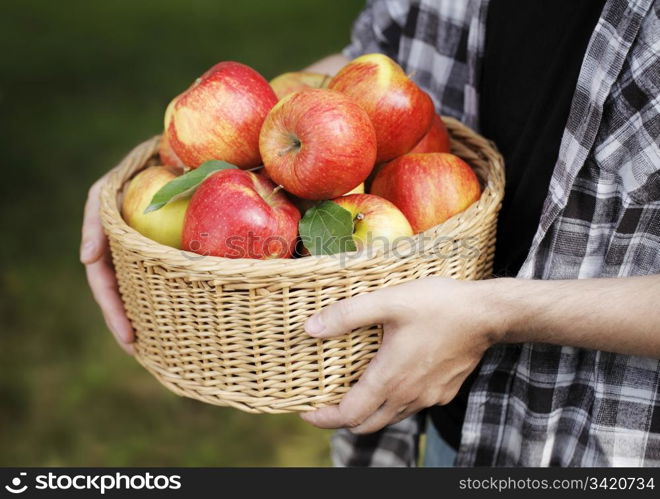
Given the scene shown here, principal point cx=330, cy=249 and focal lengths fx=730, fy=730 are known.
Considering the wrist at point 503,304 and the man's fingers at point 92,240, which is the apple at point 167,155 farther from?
the wrist at point 503,304

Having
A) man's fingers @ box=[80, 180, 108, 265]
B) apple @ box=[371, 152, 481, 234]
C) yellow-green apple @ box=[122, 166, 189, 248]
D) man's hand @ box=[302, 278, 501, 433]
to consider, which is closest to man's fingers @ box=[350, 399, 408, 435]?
man's hand @ box=[302, 278, 501, 433]

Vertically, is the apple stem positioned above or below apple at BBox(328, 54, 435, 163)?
below

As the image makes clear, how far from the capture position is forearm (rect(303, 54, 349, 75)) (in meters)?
1.51

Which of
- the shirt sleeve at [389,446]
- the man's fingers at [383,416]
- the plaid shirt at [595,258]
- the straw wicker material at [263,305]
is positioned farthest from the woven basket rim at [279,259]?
the shirt sleeve at [389,446]

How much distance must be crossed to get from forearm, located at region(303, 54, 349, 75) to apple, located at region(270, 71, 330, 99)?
21 cm

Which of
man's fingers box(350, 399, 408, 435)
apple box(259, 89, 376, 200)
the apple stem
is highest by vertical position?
apple box(259, 89, 376, 200)

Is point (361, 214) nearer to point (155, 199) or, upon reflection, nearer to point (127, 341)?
point (155, 199)

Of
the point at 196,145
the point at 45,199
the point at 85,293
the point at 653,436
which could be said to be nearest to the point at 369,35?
the point at 196,145

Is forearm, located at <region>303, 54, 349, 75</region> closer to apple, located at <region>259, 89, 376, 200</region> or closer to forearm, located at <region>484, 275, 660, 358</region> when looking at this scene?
apple, located at <region>259, 89, 376, 200</region>

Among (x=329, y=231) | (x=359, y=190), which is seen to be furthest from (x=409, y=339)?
(x=359, y=190)

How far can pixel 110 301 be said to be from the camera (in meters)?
1.21

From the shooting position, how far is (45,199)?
11.0 feet

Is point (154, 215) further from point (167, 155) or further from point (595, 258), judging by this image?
point (595, 258)

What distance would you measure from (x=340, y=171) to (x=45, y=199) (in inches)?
105
